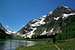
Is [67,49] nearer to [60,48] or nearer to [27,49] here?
[60,48]

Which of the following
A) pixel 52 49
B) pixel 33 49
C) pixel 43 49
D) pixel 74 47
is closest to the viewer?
pixel 74 47

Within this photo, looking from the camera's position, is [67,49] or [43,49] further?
[43,49]

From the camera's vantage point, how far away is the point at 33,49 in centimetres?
3075

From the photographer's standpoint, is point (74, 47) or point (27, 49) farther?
point (27, 49)

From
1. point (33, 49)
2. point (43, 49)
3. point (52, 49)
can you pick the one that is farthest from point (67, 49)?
point (33, 49)

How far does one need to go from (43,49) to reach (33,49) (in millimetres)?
3394

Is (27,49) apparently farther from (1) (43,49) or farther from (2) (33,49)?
(1) (43,49)

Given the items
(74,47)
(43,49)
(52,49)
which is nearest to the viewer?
(74,47)

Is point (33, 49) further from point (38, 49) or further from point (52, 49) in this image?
point (52, 49)

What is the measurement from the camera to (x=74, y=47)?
885 inches

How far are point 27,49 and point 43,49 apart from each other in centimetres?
509

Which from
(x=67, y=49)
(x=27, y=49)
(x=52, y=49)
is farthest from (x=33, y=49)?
(x=67, y=49)

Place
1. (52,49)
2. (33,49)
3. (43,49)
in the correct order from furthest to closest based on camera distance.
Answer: (33,49) → (43,49) → (52,49)

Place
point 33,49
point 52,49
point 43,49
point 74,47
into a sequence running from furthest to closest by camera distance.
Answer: point 33,49
point 43,49
point 52,49
point 74,47
